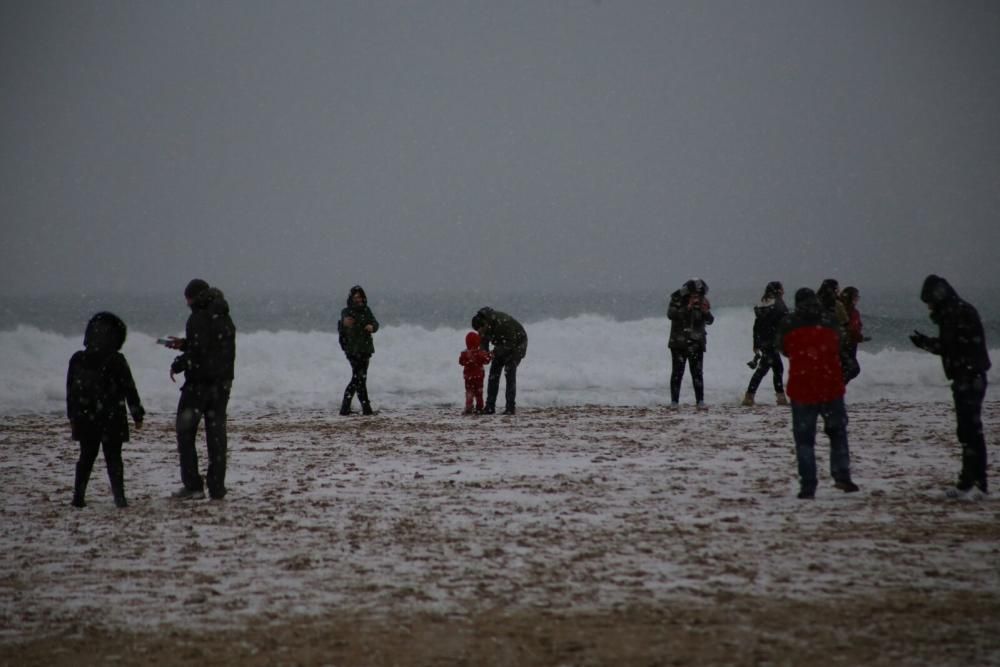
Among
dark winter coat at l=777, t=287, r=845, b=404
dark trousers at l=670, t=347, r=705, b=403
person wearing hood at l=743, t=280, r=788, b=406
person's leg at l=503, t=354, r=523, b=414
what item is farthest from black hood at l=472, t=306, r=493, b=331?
dark winter coat at l=777, t=287, r=845, b=404

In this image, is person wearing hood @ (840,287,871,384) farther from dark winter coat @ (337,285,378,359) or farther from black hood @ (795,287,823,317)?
→ dark winter coat @ (337,285,378,359)

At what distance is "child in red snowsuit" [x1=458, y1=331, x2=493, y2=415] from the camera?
14.7 m

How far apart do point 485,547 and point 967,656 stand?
123 inches

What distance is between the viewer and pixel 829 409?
7.63 m

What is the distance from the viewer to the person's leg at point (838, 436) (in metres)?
7.62

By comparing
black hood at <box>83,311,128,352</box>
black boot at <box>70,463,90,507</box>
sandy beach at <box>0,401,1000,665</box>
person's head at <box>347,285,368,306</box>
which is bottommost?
sandy beach at <box>0,401,1000,665</box>

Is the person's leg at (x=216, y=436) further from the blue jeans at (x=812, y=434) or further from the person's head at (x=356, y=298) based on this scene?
the person's head at (x=356, y=298)

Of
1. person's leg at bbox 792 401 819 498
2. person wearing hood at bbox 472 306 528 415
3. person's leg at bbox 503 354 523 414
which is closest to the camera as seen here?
person's leg at bbox 792 401 819 498

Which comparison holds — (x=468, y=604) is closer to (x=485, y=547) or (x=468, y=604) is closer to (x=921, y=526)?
(x=485, y=547)

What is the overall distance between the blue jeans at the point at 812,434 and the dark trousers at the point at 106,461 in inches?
235

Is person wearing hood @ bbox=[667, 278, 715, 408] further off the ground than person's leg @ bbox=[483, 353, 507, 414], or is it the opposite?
person wearing hood @ bbox=[667, 278, 715, 408]

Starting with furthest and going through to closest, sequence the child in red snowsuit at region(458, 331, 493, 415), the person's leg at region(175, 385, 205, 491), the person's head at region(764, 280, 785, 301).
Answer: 1. the child in red snowsuit at region(458, 331, 493, 415)
2. the person's head at region(764, 280, 785, 301)
3. the person's leg at region(175, 385, 205, 491)

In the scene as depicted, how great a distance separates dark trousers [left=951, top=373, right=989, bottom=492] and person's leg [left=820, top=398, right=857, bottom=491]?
0.91m

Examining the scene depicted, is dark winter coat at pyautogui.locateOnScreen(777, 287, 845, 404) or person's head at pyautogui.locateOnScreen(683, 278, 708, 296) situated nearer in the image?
dark winter coat at pyautogui.locateOnScreen(777, 287, 845, 404)
